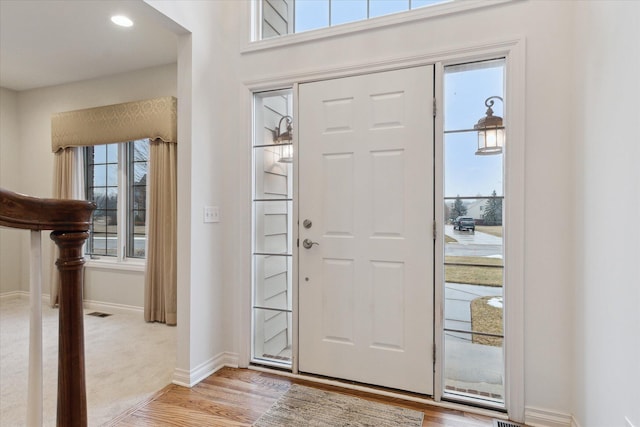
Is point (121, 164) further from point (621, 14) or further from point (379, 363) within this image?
point (621, 14)

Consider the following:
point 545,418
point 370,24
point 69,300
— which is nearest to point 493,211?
point 545,418

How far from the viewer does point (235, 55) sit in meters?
2.55

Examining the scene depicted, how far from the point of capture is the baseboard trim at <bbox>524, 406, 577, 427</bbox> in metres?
1.82

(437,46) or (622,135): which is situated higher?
(437,46)

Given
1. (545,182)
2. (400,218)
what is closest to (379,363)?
(400,218)

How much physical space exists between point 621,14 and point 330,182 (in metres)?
1.58

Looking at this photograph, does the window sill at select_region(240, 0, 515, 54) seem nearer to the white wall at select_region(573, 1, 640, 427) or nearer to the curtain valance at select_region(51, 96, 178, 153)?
the white wall at select_region(573, 1, 640, 427)

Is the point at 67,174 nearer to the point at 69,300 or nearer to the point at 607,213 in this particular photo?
the point at 69,300

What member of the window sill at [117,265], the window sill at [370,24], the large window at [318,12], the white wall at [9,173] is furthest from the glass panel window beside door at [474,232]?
the white wall at [9,173]

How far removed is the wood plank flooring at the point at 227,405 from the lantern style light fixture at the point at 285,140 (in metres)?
1.55

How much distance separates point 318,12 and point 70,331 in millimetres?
2417

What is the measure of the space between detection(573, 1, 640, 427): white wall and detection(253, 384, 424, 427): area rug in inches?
35.5

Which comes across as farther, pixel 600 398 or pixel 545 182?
pixel 545 182

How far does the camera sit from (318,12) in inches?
94.2
